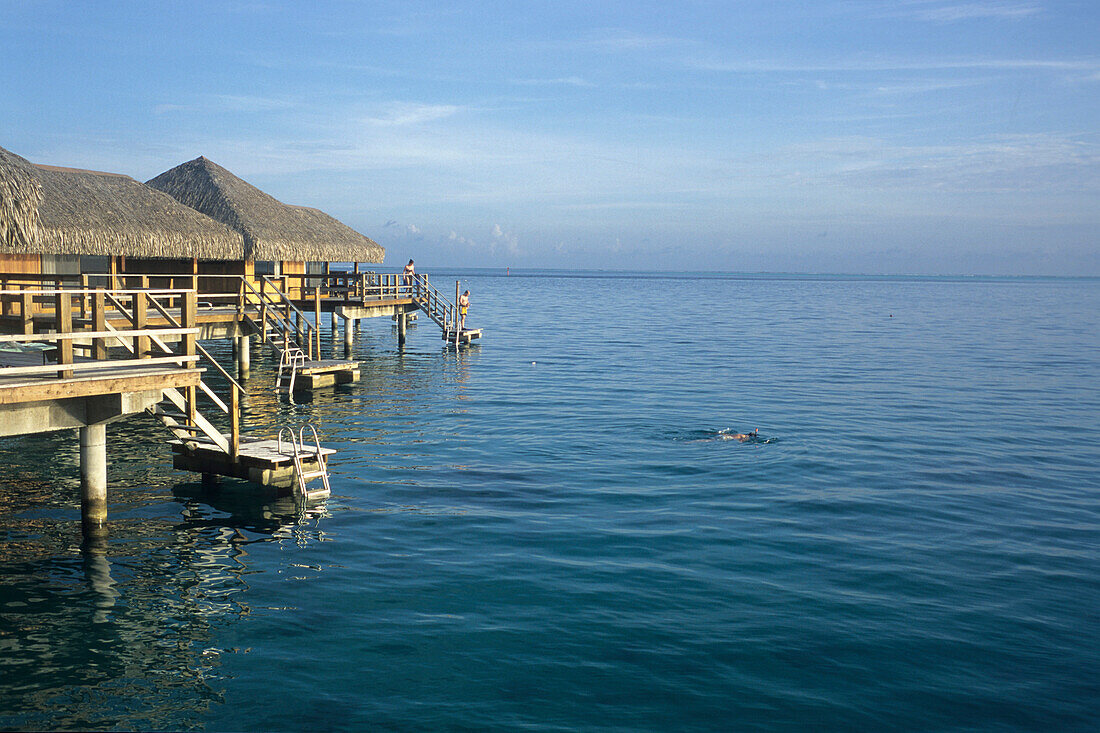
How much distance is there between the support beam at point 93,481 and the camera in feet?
39.5

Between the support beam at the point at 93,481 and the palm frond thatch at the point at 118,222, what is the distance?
39.3 feet

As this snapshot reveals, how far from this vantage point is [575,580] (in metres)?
11.4

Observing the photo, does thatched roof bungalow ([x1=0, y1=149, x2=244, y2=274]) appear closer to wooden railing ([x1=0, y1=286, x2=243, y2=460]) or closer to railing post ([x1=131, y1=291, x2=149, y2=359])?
wooden railing ([x1=0, y1=286, x2=243, y2=460])

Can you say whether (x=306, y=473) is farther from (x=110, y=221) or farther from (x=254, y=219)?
(x=254, y=219)

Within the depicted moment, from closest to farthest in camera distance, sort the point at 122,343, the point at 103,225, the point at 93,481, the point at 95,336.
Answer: the point at 95,336 → the point at 93,481 → the point at 122,343 → the point at 103,225

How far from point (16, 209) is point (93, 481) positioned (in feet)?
31.7

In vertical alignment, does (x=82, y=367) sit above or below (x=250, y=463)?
above

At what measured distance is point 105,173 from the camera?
29312mm

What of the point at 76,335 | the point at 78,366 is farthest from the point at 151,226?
the point at 78,366

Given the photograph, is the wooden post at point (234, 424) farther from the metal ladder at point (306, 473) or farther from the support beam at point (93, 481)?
the support beam at point (93, 481)

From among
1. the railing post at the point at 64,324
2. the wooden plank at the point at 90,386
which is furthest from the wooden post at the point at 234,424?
the railing post at the point at 64,324

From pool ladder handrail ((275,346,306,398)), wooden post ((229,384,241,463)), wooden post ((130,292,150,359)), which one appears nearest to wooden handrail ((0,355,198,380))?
wooden post ((130,292,150,359))

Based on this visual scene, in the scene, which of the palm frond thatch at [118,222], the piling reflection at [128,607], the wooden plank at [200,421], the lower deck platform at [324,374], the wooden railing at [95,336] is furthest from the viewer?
the lower deck platform at [324,374]

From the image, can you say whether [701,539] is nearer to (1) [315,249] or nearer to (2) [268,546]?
(2) [268,546]
